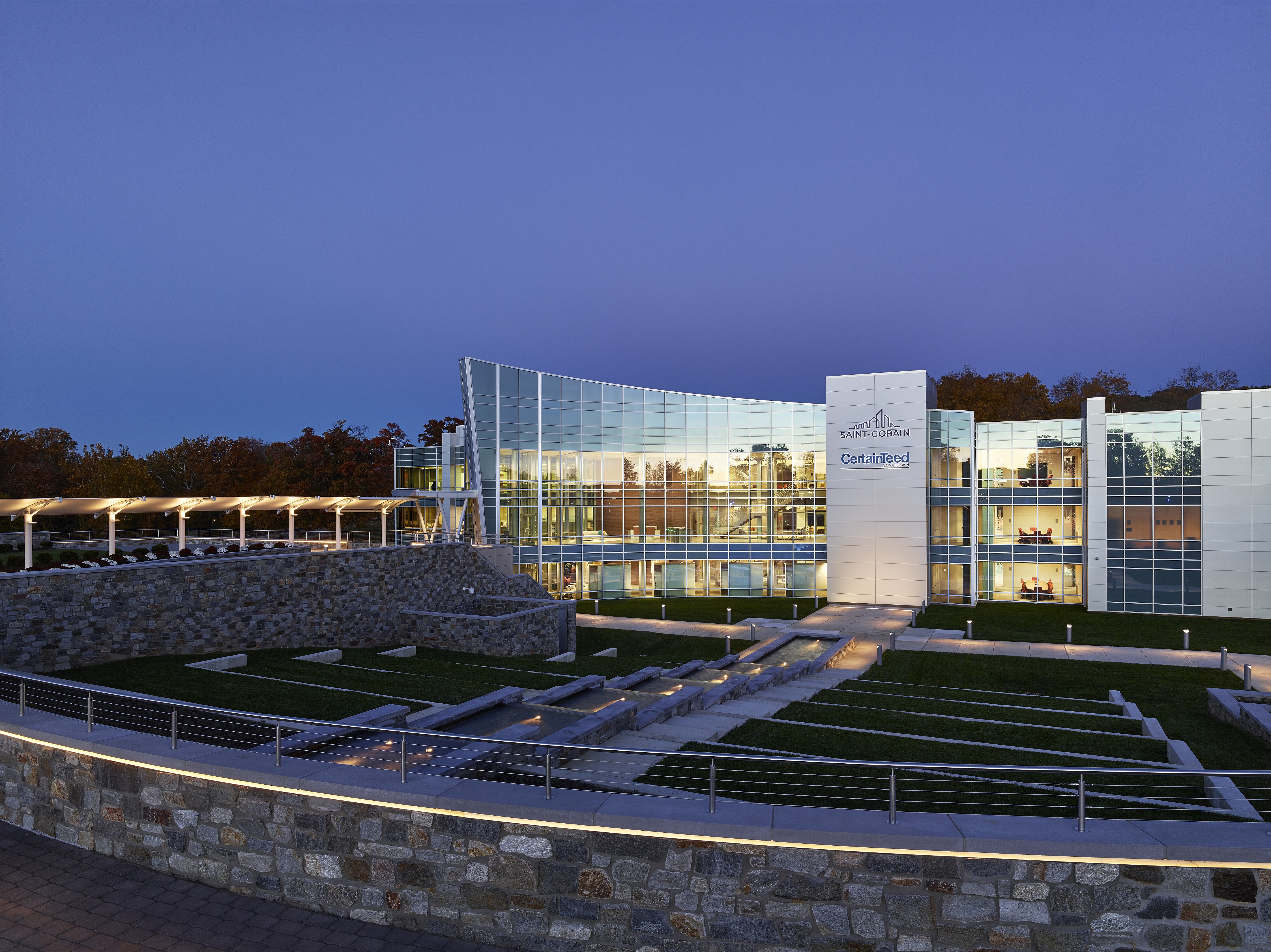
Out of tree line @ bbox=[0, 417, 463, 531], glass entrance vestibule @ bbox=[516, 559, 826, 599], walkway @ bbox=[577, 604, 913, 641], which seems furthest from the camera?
tree line @ bbox=[0, 417, 463, 531]

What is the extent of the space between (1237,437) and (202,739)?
38163 millimetres

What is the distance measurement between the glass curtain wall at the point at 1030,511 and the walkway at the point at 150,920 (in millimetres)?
36455

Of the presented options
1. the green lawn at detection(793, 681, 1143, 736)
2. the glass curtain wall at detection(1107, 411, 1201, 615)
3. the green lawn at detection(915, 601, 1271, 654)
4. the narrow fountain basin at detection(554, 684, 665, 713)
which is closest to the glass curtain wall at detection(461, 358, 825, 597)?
the green lawn at detection(915, 601, 1271, 654)

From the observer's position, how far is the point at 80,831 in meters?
→ 8.16

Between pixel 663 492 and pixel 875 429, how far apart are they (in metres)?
11.2

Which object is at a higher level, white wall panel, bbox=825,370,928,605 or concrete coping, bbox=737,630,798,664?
white wall panel, bbox=825,370,928,605

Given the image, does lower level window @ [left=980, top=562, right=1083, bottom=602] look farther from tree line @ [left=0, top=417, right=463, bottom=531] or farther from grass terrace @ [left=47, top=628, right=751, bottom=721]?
tree line @ [left=0, top=417, right=463, bottom=531]

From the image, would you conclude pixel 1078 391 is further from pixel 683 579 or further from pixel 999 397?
pixel 683 579

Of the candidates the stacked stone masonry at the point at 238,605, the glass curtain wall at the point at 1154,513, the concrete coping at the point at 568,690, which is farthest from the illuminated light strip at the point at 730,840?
the glass curtain wall at the point at 1154,513

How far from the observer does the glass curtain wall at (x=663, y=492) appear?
39969mm

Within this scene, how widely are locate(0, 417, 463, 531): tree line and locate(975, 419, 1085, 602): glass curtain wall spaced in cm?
3914

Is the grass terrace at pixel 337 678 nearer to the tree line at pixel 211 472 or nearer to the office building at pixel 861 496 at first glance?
the office building at pixel 861 496

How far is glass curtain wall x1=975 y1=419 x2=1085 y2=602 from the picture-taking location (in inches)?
1442

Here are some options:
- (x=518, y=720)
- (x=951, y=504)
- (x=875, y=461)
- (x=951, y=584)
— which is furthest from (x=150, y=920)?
(x=951, y=504)
